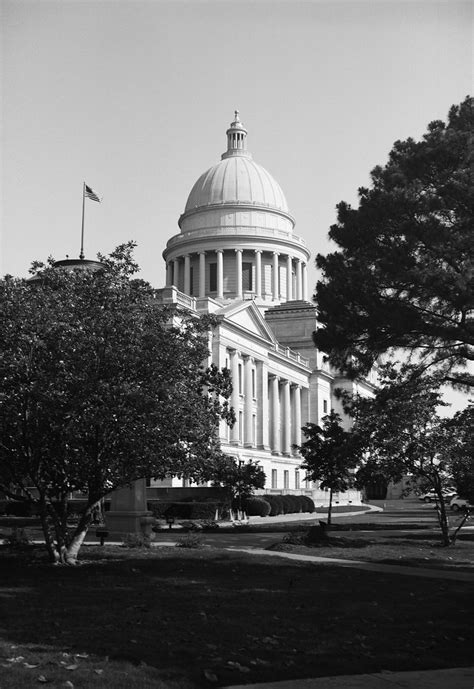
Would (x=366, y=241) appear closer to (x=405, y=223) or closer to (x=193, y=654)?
(x=405, y=223)

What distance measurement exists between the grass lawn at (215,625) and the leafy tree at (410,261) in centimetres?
773

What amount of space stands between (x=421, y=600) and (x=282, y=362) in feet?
248

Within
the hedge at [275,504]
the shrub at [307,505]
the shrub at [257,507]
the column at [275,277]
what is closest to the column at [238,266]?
the column at [275,277]

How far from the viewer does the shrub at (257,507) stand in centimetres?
5312

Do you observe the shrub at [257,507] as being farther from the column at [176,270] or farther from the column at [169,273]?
the column at [169,273]

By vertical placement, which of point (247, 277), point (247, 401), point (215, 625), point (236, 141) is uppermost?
point (236, 141)

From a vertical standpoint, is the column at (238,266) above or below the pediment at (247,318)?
above

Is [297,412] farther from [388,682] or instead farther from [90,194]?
[388,682]

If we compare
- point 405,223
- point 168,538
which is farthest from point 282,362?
point 405,223

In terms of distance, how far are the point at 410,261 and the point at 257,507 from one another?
108 ft

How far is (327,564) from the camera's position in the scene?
20.7 m

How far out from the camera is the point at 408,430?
28078 millimetres

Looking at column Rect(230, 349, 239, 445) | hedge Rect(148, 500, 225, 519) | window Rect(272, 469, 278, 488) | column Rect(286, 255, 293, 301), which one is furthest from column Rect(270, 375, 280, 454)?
hedge Rect(148, 500, 225, 519)

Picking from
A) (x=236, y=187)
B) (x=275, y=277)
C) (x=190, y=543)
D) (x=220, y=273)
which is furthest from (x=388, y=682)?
(x=236, y=187)
